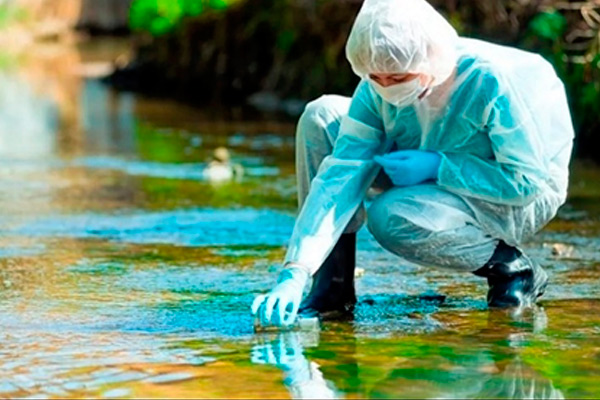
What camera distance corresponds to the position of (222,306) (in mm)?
4234

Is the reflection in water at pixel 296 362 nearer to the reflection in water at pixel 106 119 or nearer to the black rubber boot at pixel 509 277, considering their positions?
the black rubber boot at pixel 509 277

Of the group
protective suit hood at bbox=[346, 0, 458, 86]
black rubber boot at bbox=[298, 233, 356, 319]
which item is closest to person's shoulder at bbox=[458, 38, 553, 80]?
protective suit hood at bbox=[346, 0, 458, 86]

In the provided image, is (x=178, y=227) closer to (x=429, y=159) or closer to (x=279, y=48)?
(x=429, y=159)

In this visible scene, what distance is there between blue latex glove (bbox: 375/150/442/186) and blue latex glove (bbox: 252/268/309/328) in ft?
1.46

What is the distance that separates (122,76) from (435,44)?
13.0 m

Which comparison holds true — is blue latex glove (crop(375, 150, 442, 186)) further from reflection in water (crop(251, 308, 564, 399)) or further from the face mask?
reflection in water (crop(251, 308, 564, 399))

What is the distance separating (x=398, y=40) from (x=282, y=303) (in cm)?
73

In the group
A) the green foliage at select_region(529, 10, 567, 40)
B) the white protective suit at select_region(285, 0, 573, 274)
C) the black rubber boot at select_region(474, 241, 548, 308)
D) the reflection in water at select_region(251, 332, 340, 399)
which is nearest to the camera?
the reflection in water at select_region(251, 332, 340, 399)

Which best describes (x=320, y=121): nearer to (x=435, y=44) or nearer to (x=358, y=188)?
(x=358, y=188)

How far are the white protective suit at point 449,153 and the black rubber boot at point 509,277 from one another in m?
0.05

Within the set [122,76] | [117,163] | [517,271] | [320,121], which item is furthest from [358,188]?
[122,76]

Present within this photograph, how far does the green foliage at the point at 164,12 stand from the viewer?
15.1 m

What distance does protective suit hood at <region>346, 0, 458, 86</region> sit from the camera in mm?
3672

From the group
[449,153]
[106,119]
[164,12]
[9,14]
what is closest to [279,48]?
[106,119]
